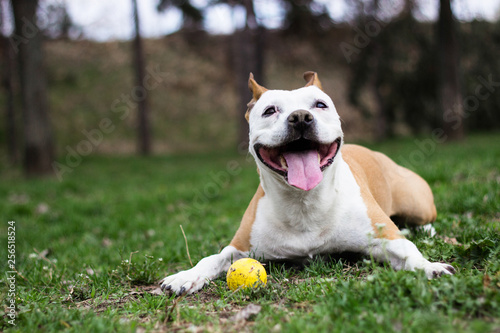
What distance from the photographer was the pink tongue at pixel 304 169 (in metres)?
2.62

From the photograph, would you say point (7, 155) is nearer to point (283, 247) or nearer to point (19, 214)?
point (19, 214)

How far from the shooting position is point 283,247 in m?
2.96

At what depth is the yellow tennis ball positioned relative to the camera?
2613mm

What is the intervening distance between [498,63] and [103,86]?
1967cm

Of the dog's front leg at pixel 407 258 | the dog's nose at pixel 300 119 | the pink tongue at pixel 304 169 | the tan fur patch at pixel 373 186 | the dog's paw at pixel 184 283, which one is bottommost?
the dog's paw at pixel 184 283

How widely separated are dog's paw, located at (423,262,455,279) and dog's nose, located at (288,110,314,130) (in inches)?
40.8

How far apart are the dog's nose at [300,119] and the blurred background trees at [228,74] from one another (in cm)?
993

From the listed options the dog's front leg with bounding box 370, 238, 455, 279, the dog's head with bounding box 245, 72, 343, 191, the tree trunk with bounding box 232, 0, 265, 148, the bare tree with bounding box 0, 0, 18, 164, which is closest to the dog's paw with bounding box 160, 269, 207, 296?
the dog's head with bounding box 245, 72, 343, 191

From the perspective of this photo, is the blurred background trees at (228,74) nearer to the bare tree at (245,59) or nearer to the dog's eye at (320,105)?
the bare tree at (245,59)

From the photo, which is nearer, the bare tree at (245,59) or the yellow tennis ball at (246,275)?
the yellow tennis ball at (246,275)

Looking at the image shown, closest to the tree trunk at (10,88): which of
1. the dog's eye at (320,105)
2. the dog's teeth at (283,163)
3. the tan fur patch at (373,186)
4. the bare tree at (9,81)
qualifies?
the bare tree at (9,81)

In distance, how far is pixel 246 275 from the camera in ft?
8.63

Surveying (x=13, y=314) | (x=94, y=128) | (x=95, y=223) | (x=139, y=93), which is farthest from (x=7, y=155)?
(x=13, y=314)

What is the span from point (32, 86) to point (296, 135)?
33.2 feet
